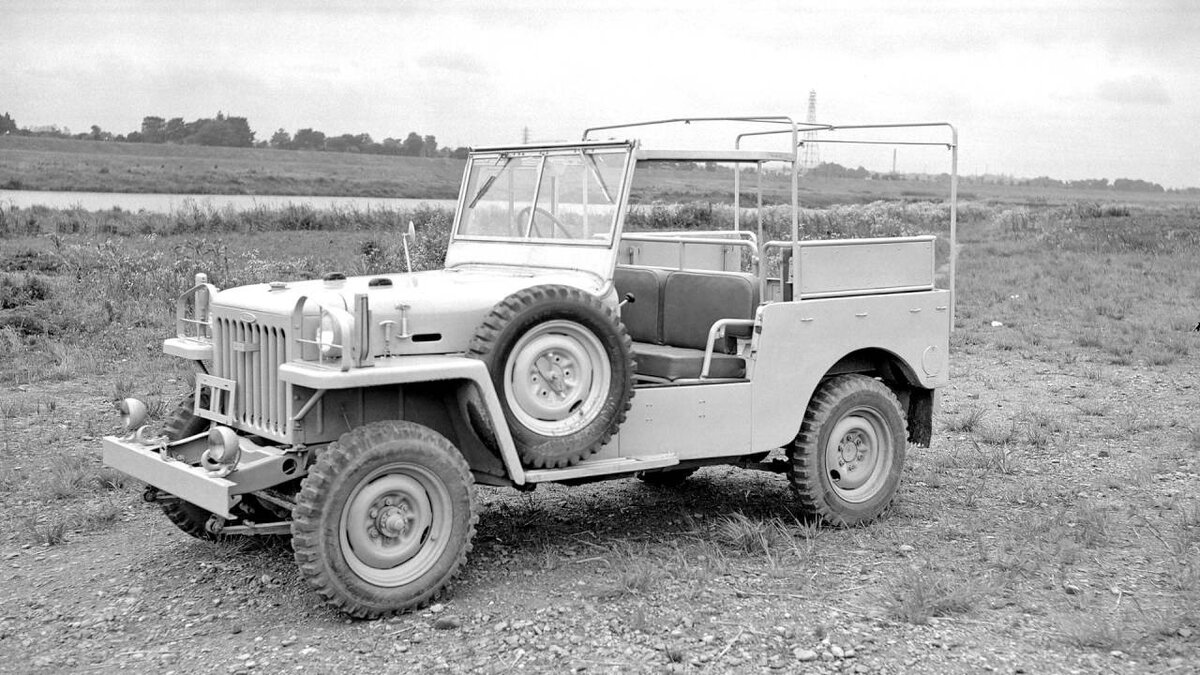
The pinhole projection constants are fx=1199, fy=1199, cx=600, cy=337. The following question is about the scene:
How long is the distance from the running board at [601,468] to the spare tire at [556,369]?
0.18 ft

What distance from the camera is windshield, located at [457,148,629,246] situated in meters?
6.46

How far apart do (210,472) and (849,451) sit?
3646 millimetres

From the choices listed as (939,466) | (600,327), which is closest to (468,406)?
(600,327)

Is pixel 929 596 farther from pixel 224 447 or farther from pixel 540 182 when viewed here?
pixel 224 447

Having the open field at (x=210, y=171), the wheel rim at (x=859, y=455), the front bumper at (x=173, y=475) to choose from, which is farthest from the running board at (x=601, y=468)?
the open field at (x=210, y=171)

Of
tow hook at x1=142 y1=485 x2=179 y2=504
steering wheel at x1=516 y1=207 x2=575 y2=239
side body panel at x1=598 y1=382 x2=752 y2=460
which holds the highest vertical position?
steering wheel at x1=516 y1=207 x2=575 y2=239

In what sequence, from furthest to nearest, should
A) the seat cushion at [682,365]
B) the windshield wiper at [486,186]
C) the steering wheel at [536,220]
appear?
the windshield wiper at [486,186]
the steering wheel at [536,220]
the seat cushion at [682,365]

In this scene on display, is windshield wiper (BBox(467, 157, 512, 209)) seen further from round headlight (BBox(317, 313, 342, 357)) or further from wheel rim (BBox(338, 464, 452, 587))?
wheel rim (BBox(338, 464, 452, 587))

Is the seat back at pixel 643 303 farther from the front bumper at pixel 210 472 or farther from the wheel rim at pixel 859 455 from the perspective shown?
the front bumper at pixel 210 472

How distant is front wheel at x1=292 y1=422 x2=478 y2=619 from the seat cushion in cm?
148

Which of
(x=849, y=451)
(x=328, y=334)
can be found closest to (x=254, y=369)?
(x=328, y=334)

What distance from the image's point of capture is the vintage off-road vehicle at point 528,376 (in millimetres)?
5305

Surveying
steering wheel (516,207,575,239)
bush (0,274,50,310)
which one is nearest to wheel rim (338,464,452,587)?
steering wheel (516,207,575,239)

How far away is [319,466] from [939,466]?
486 cm
